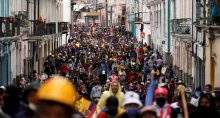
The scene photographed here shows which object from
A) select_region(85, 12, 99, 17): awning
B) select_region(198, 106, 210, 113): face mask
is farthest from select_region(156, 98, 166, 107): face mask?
select_region(85, 12, 99, 17): awning

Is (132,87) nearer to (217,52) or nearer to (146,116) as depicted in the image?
(217,52)

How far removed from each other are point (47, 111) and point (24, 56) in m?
37.6

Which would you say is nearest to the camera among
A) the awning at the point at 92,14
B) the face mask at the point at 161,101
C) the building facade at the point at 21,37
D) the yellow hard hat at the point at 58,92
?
the yellow hard hat at the point at 58,92

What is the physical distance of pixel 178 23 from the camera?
39781mm

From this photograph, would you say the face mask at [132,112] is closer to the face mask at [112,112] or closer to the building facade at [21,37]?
the face mask at [112,112]

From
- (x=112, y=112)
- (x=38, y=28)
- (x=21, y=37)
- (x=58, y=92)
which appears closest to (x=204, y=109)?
(x=112, y=112)

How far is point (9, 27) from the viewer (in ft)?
107

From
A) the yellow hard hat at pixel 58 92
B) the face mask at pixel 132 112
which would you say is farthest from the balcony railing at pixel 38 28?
the yellow hard hat at pixel 58 92

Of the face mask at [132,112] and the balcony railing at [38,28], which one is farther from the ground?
the balcony railing at [38,28]

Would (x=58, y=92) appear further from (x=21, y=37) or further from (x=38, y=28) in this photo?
(x=38, y=28)

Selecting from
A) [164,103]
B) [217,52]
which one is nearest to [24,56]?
[217,52]

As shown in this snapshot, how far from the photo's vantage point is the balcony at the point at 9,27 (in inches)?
1209

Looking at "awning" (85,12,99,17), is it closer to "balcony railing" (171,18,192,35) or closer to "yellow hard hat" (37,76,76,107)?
"balcony railing" (171,18,192,35)

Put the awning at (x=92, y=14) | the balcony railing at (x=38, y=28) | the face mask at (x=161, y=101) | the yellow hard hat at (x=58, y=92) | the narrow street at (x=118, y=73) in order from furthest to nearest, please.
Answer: the awning at (x=92, y=14) < the balcony railing at (x=38, y=28) < the face mask at (x=161, y=101) < the narrow street at (x=118, y=73) < the yellow hard hat at (x=58, y=92)
